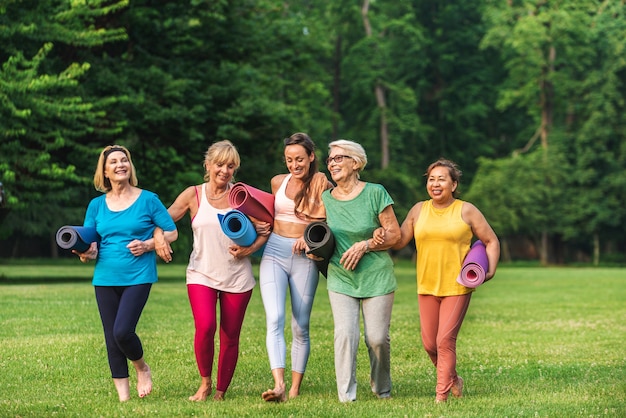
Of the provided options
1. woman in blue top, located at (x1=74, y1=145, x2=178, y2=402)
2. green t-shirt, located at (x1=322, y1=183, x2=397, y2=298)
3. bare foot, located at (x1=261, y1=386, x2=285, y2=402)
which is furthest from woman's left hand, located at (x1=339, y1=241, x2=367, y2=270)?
woman in blue top, located at (x1=74, y1=145, x2=178, y2=402)

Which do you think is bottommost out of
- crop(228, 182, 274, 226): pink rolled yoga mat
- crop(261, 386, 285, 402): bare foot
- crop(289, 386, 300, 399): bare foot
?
crop(289, 386, 300, 399): bare foot

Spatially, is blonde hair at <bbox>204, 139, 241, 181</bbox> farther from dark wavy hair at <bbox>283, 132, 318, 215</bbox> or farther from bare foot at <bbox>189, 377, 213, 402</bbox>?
bare foot at <bbox>189, 377, 213, 402</bbox>

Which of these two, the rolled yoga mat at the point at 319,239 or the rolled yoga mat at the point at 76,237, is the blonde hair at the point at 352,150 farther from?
the rolled yoga mat at the point at 76,237

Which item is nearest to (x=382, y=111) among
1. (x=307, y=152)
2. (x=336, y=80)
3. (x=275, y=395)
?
(x=336, y=80)

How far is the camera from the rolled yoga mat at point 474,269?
9133 millimetres

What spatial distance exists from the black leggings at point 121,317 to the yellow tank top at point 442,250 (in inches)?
90.8

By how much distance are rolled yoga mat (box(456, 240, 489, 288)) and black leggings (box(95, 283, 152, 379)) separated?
2.56 meters

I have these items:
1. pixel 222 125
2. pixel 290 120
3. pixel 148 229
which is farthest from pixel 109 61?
pixel 148 229

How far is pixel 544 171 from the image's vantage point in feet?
206

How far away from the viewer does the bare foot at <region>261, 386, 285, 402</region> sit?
9.01 metres

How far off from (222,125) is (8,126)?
7.87 m

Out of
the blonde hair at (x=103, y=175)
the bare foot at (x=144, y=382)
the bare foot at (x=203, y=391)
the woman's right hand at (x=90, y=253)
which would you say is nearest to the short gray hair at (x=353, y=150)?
the blonde hair at (x=103, y=175)

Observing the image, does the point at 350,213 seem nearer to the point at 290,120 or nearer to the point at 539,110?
the point at 290,120

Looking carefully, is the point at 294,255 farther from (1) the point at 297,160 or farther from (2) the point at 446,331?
(2) the point at 446,331
